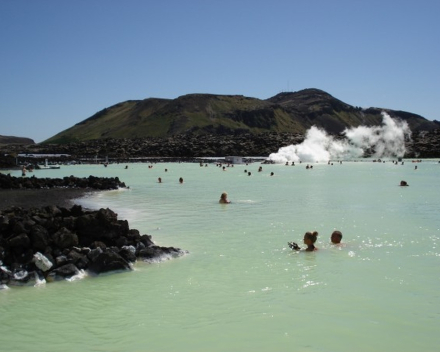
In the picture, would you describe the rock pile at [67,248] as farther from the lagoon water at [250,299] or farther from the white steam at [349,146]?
the white steam at [349,146]

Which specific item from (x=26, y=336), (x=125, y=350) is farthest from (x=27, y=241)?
(x=125, y=350)

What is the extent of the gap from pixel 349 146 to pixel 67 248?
119 meters

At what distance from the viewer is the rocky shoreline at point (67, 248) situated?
11.6 metres

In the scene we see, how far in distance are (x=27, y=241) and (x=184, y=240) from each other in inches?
229

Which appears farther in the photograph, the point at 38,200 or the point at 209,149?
the point at 209,149

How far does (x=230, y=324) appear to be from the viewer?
888 cm

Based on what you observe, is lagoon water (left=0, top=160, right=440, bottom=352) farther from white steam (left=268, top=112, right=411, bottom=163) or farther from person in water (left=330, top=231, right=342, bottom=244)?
white steam (left=268, top=112, right=411, bottom=163)

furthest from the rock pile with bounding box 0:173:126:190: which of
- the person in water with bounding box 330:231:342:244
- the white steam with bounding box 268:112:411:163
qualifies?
the white steam with bounding box 268:112:411:163

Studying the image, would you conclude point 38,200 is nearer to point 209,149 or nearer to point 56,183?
point 56,183

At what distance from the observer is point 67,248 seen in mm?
12648

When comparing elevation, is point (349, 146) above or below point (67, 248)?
above

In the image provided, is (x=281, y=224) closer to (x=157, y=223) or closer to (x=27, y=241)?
(x=157, y=223)

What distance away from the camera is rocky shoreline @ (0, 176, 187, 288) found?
11594 mm

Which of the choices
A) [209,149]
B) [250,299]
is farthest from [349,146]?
[250,299]
